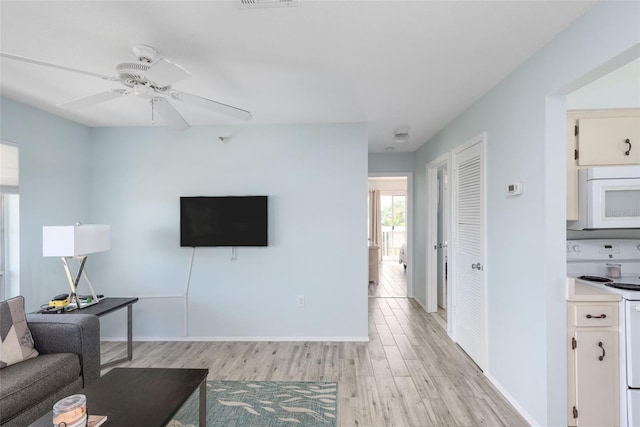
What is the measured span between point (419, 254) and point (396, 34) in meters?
3.89

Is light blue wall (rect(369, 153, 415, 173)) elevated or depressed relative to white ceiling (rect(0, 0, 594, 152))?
depressed

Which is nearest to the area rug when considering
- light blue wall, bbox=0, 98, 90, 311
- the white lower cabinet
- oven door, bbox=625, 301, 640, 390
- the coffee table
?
the coffee table

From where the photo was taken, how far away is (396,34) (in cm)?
184

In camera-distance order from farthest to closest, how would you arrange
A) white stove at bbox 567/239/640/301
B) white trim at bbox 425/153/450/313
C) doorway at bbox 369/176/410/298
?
doorway at bbox 369/176/410/298 < white trim at bbox 425/153/450/313 < white stove at bbox 567/239/640/301

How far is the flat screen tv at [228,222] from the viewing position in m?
3.54

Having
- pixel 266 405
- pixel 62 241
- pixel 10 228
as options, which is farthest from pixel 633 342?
pixel 10 228

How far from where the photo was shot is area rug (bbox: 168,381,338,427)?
85.3 inches

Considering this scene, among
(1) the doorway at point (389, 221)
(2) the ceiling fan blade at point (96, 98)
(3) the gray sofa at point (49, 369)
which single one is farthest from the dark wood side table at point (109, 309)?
(1) the doorway at point (389, 221)

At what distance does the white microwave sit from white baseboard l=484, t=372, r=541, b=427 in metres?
1.37

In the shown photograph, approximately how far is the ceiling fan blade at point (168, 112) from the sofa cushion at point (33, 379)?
1.81 meters

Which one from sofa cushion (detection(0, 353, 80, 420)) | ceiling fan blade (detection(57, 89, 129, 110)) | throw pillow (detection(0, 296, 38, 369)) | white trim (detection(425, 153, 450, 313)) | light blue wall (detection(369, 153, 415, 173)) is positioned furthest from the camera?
light blue wall (detection(369, 153, 415, 173))

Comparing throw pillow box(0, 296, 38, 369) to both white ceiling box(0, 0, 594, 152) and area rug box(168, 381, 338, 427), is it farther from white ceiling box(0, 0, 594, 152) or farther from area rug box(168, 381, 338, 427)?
white ceiling box(0, 0, 594, 152)

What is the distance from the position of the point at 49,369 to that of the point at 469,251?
3524mm

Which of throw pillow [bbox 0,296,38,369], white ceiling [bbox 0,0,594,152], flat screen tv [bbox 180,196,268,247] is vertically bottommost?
throw pillow [bbox 0,296,38,369]
